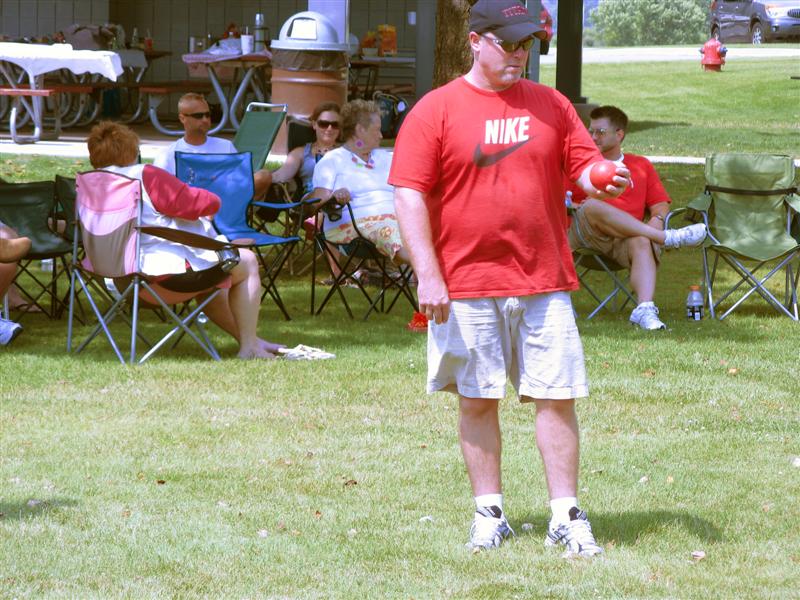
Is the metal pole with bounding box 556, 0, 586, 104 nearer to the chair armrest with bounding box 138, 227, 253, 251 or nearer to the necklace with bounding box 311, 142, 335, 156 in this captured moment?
the necklace with bounding box 311, 142, 335, 156

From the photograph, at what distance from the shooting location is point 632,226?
817 centimetres

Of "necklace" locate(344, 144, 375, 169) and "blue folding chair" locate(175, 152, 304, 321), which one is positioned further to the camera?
"necklace" locate(344, 144, 375, 169)

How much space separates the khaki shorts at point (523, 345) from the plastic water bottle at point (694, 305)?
172 inches

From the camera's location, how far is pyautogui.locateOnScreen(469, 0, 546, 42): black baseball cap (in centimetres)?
382

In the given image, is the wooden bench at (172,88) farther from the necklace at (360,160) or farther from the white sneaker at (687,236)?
the white sneaker at (687,236)

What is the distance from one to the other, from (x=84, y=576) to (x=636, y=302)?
15.8ft

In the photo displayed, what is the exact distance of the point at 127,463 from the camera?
513cm

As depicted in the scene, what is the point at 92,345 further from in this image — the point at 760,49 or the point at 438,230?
the point at 760,49

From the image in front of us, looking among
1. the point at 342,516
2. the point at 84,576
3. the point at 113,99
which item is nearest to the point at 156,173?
the point at 342,516

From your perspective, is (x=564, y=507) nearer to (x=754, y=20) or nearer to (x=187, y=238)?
(x=187, y=238)

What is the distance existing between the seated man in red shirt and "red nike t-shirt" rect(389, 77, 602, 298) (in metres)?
4.04

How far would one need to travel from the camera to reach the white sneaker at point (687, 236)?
316 inches

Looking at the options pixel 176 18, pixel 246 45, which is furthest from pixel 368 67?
pixel 176 18

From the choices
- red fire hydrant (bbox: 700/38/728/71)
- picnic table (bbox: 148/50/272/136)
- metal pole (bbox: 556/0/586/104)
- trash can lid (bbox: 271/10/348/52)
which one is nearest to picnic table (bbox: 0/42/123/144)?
picnic table (bbox: 148/50/272/136)
